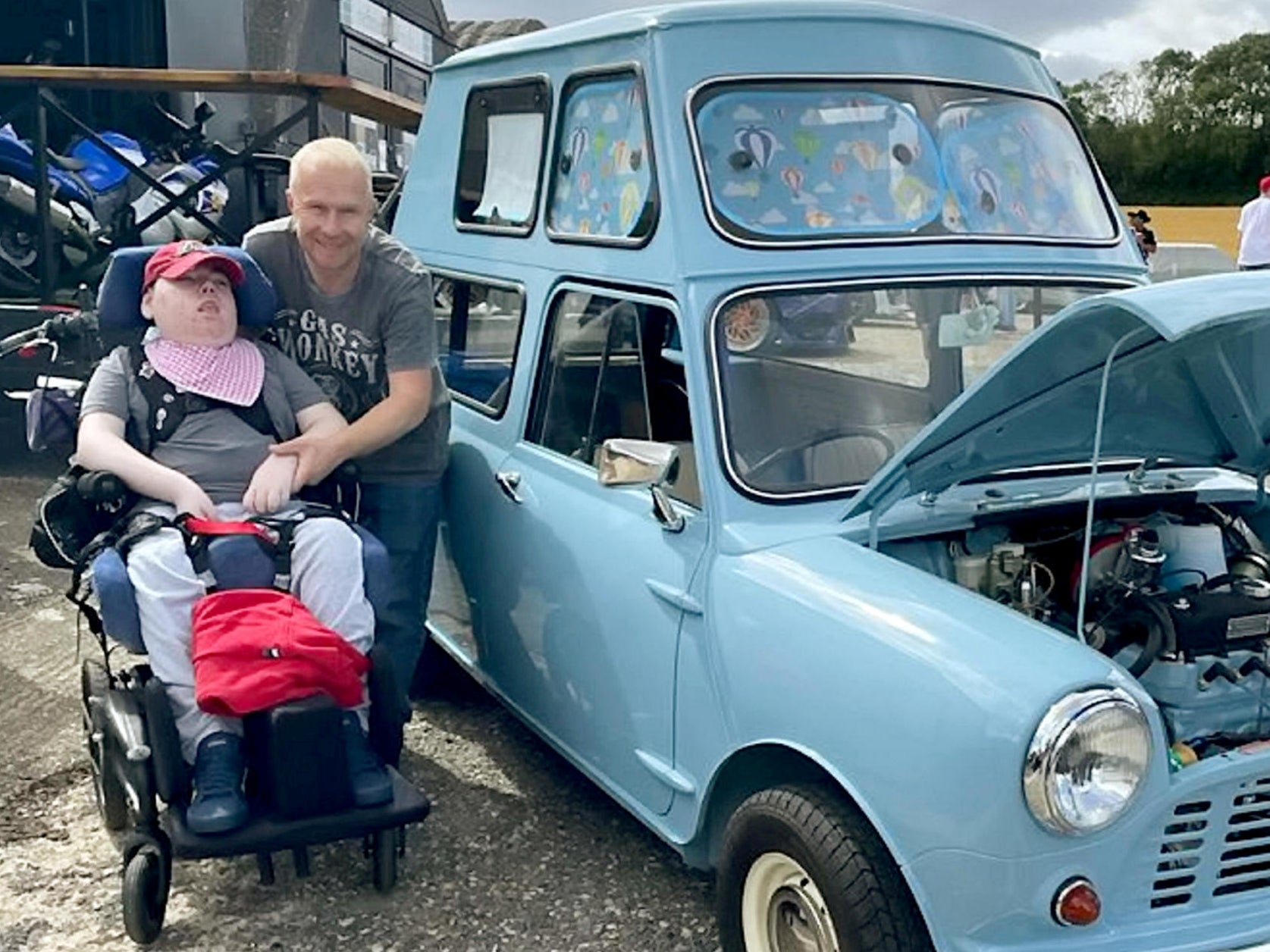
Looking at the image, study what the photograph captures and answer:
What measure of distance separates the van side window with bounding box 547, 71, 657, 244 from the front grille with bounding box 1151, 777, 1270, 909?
181 cm

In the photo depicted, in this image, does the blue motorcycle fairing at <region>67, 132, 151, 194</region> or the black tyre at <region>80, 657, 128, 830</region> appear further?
the blue motorcycle fairing at <region>67, 132, 151, 194</region>

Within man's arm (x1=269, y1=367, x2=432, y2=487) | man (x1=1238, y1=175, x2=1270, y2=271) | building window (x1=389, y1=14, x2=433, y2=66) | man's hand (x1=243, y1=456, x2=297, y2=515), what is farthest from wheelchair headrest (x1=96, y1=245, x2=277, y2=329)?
man (x1=1238, y1=175, x2=1270, y2=271)

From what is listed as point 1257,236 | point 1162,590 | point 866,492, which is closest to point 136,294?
point 866,492

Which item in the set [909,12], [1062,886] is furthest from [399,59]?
[1062,886]

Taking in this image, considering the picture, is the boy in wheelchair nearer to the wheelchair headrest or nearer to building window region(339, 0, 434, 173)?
the wheelchair headrest

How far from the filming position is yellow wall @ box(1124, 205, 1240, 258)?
3058 centimetres

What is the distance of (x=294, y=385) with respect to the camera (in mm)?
3963

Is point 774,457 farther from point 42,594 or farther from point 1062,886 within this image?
point 42,594

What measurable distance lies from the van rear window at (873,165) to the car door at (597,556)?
38cm

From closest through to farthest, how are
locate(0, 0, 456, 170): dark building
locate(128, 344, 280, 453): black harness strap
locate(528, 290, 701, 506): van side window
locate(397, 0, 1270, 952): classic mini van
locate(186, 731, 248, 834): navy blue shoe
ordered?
locate(397, 0, 1270, 952): classic mini van
locate(186, 731, 248, 834): navy blue shoe
locate(528, 290, 701, 506): van side window
locate(128, 344, 280, 453): black harness strap
locate(0, 0, 456, 170): dark building

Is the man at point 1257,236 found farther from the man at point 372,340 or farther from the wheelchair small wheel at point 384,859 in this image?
the wheelchair small wheel at point 384,859

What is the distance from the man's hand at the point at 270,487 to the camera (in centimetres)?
367

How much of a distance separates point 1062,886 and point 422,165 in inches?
136

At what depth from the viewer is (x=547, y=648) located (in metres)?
3.69
